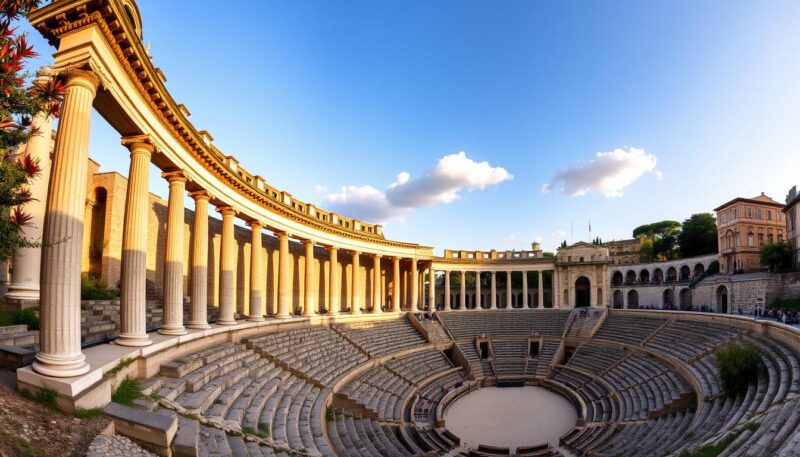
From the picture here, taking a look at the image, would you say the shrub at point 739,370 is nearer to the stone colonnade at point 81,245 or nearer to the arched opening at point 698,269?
the stone colonnade at point 81,245

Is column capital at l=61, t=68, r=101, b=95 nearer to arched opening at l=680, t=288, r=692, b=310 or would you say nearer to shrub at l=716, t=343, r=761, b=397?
shrub at l=716, t=343, r=761, b=397

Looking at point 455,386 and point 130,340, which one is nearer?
point 130,340

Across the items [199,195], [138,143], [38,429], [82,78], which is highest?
[82,78]

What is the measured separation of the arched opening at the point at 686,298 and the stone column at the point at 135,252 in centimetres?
5242

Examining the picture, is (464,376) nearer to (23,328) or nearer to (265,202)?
(265,202)

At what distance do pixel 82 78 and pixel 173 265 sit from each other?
7249 mm

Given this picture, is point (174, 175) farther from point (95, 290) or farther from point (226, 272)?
point (95, 290)

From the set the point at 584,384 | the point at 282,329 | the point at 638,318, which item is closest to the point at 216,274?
the point at 282,329

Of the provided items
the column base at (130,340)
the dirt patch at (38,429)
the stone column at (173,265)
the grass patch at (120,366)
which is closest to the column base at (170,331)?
the stone column at (173,265)

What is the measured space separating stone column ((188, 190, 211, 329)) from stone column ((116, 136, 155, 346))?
4.28 m

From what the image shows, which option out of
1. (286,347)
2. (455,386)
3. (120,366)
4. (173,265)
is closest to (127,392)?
(120,366)

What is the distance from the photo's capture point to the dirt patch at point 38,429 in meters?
5.75

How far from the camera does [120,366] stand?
10.2 metres

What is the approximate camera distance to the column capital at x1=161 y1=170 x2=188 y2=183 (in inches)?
581
